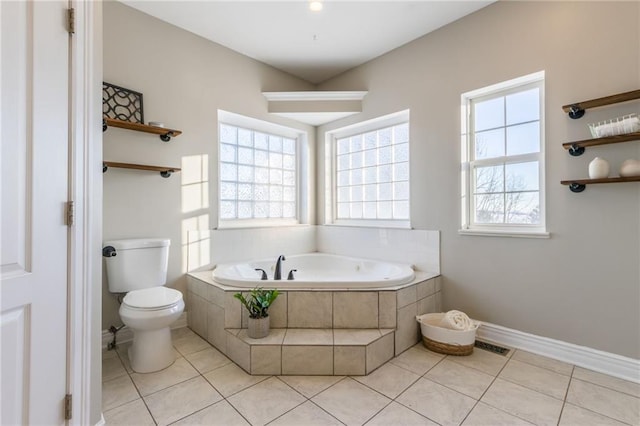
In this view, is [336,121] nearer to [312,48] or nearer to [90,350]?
[312,48]

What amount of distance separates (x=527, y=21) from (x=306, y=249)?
296 centimetres

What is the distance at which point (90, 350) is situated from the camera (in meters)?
1.27

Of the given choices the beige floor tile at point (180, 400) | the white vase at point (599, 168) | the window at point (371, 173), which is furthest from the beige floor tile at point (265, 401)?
the white vase at point (599, 168)

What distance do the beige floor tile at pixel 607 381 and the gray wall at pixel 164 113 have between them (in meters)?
3.03

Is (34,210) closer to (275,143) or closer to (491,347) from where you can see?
(275,143)

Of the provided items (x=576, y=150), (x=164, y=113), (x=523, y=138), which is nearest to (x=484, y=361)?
(x=576, y=150)

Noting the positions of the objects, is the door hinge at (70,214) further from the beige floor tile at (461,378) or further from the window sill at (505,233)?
the window sill at (505,233)

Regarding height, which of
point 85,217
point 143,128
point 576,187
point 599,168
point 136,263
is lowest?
point 136,263

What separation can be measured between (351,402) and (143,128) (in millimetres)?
2431

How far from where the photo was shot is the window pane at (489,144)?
8.00 feet

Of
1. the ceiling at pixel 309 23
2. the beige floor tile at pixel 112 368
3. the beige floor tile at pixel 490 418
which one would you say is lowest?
the beige floor tile at pixel 490 418

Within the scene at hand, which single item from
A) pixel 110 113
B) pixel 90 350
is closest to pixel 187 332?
pixel 90 350

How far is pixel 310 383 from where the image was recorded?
1797 mm

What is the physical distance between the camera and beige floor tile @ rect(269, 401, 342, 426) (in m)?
1.45
